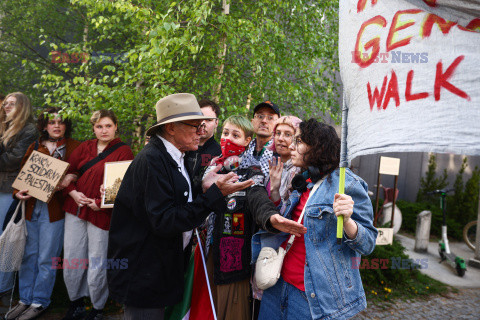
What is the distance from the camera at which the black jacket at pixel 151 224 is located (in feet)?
6.88

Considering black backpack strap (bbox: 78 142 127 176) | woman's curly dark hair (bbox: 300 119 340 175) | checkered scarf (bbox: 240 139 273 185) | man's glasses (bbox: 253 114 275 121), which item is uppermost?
man's glasses (bbox: 253 114 275 121)

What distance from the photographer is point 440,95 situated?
1.44m

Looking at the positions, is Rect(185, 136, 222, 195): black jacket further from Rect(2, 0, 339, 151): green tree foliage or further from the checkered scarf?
Rect(2, 0, 339, 151): green tree foliage

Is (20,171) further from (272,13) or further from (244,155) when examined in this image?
(272,13)

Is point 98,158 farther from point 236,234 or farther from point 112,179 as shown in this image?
point 236,234

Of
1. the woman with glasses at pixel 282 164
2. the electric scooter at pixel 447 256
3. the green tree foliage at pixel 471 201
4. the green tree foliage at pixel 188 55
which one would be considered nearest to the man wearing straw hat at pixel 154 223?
the woman with glasses at pixel 282 164

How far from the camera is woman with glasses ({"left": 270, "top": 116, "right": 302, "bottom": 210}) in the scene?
260 centimetres

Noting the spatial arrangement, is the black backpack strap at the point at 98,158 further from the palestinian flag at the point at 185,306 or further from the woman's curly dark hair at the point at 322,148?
the woman's curly dark hair at the point at 322,148

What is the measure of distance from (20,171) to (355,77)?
370 centimetres

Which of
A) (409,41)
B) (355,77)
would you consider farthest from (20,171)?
(409,41)

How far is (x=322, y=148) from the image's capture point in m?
2.28

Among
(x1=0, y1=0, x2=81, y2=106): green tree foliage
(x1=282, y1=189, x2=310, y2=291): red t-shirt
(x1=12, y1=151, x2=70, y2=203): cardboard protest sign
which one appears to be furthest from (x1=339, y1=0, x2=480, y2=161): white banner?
(x1=0, y1=0, x2=81, y2=106): green tree foliage

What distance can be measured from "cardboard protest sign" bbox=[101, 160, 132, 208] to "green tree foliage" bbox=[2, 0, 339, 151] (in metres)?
1.12

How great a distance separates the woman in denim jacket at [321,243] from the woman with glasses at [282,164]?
7.9 inches
